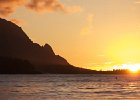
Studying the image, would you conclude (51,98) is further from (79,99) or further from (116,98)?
(116,98)

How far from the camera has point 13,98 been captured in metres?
64.4

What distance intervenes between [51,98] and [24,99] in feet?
14.8

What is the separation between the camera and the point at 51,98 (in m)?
64.9

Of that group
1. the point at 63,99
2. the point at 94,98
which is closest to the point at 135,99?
the point at 94,98

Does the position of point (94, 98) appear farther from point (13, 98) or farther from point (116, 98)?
point (13, 98)

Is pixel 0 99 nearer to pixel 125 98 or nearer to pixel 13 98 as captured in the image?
pixel 13 98

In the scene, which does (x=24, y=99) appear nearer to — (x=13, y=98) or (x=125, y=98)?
(x=13, y=98)

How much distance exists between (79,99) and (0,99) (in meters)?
11.9

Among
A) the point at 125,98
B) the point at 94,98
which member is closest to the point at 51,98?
the point at 94,98

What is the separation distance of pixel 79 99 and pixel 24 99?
27.3 ft

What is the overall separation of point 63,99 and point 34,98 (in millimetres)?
4614

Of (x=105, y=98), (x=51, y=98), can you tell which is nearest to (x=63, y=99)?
(x=51, y=98)

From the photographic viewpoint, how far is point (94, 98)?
65.8 m

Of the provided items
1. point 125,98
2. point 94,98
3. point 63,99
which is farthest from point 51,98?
point 125,98
